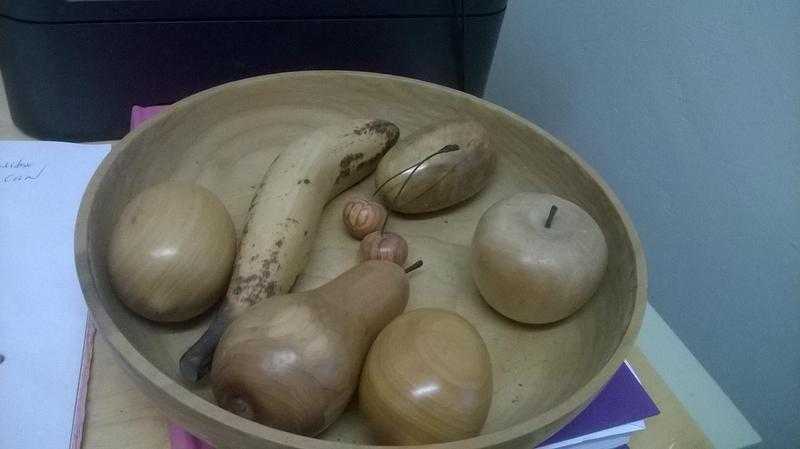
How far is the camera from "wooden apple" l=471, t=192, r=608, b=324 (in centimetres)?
38

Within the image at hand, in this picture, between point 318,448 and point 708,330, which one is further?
point 708,330

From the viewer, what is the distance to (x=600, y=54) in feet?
2.29

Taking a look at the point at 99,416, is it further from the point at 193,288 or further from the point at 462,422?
the point at 462,422

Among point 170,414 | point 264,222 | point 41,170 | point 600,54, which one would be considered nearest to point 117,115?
point 41,170

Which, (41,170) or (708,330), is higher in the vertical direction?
(41,170)

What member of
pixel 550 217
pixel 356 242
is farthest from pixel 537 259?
pixel 356 242

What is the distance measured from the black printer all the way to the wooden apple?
207 millimetres

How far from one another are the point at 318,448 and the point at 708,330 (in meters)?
0.50

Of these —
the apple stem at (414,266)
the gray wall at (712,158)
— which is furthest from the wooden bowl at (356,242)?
the gray wall at (712,158)

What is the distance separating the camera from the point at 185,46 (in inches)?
20.1

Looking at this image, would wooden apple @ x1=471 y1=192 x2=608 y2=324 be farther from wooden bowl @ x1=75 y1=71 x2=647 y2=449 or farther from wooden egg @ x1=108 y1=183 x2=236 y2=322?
wooden egg @ x1=108 y1=183 x2=236 y2=322

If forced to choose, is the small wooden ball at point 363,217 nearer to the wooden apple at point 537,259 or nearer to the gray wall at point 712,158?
the wooden apple at point 537,259

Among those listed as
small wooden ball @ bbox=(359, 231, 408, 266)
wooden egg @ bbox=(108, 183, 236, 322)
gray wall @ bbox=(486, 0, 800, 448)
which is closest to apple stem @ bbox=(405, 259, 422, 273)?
small wooden ball @ bbox=(359, 231, 408, 266)

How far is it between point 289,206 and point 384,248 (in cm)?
7
